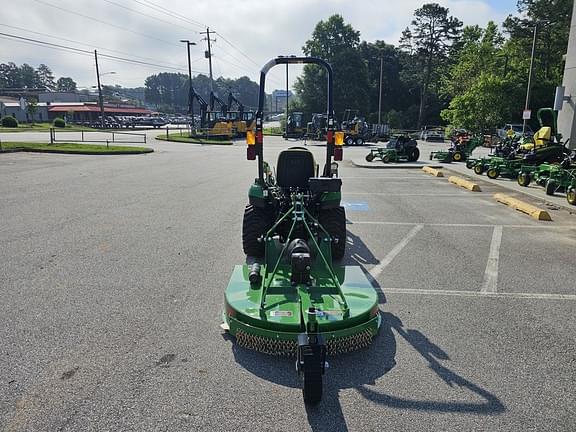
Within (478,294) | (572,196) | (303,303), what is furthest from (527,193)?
(303,303)

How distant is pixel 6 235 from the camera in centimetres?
772

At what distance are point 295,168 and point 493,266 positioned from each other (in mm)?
3189

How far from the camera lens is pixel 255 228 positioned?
6434 mm

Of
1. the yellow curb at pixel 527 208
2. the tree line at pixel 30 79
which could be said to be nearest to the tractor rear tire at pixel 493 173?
the yellow curb at pixel 527 208

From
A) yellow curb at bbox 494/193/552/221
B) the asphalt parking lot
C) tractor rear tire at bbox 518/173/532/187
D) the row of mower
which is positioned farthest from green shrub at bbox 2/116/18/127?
yellow curb at bbox 494/193/552/221

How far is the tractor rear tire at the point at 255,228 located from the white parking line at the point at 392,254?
159 cm

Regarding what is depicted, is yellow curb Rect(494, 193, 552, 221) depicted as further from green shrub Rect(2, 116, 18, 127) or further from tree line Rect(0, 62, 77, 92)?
tree line Rect(0, 62, 77, 92)

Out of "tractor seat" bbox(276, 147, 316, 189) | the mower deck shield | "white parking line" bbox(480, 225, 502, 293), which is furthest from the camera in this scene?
"tractor seat" bbox(276, 147, 316, 189)

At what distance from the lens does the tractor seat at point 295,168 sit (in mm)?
6641

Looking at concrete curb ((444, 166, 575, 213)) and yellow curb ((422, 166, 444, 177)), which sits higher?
concrete curb ((444, 166, 575, 213))

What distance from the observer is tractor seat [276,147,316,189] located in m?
6.64

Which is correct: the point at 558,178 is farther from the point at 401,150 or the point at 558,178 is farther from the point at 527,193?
the point at 401,150

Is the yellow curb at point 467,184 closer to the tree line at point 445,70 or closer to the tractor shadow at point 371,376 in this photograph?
the tractor shadow at point 371,376

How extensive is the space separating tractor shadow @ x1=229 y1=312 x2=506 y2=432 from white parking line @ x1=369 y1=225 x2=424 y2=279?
182 cm
